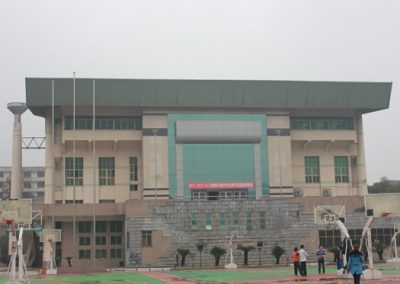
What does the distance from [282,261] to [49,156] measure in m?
23.9

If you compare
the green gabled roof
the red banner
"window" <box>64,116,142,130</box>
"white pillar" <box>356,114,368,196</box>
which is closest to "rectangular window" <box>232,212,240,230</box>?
the red banner

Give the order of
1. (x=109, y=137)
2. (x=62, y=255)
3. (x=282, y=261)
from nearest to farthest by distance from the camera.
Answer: (x=282, y=261)
(x=62, y=255)
(x=109, y=137)

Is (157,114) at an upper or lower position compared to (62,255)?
upper

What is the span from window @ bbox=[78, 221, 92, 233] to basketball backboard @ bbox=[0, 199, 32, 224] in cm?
2472

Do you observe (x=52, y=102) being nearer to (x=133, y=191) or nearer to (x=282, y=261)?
(x=133, y=191)

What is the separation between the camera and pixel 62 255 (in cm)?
4894

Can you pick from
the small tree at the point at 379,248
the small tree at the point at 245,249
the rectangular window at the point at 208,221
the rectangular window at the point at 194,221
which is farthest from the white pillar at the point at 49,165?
the small tree at the point at 379,248

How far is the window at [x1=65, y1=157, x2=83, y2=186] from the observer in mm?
52688

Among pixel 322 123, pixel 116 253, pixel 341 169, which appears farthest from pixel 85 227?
pixel 341 169

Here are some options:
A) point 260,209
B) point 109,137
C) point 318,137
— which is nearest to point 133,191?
point 109,137

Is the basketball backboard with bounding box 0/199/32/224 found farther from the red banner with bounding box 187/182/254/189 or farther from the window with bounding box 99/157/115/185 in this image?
the window with bounding box 99/157/115/185

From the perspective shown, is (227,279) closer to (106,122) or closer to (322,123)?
(106,122)

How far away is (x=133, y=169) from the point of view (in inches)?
2120

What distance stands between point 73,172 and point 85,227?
5813mm
